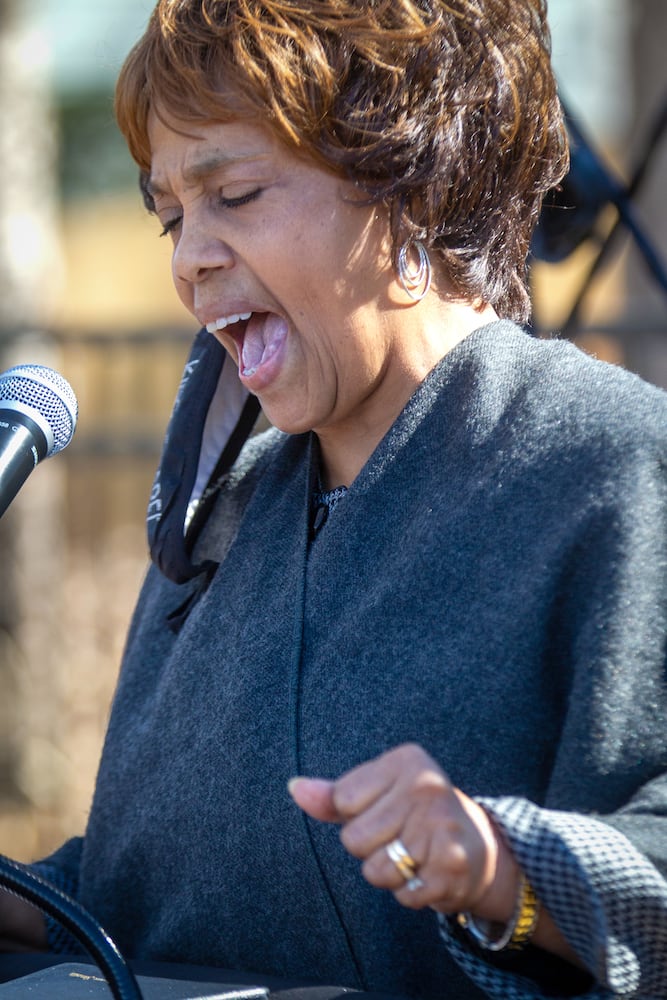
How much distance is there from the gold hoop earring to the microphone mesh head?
0.45 meters

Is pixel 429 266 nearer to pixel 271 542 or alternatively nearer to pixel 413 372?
pixel 413 372

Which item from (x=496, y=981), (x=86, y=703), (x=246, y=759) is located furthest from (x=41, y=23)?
(x=496, y=981)

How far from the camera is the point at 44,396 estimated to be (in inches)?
58.4

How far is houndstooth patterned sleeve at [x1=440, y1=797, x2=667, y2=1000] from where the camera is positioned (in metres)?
1.17

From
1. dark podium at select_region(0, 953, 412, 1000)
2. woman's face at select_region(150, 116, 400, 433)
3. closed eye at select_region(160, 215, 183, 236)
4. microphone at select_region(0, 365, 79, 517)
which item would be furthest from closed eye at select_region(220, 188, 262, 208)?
dark podium at select_region(0, 953, 412, 1000)

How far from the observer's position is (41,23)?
5.62 metres

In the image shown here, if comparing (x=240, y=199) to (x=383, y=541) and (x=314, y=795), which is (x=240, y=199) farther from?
(x=314, y=795)

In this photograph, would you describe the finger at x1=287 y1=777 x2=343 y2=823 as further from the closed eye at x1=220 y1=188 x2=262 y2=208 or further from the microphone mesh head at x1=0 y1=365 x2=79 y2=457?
the closed eye at x1=220 y1=188 x2=262 y2=208

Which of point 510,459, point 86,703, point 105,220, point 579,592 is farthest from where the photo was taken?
point 105,220

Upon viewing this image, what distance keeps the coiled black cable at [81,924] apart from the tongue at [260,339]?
698 mm

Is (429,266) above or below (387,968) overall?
above

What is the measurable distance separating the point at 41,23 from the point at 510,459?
4814 mm

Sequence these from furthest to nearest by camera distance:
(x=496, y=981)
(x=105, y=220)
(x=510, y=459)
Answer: (x=105, y=220) < (x=510, y=459) < (x=496, y=981)

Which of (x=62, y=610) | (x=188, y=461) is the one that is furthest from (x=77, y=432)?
(x=188, y=461)
